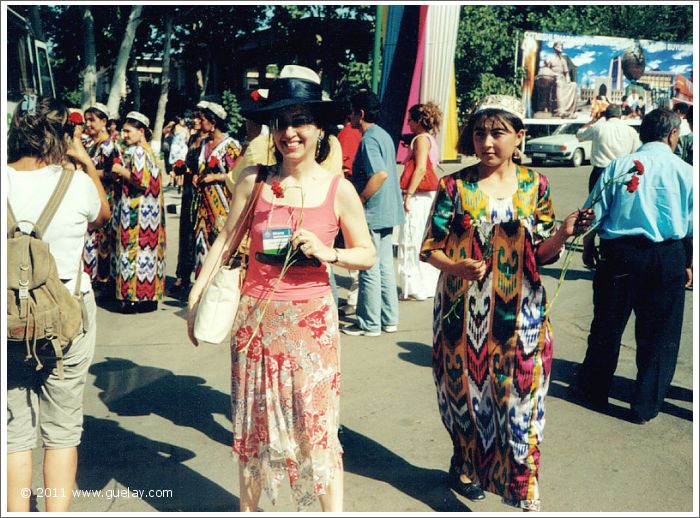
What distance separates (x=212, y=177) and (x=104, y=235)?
1.62m

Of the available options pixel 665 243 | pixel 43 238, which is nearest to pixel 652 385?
pixel 665 243

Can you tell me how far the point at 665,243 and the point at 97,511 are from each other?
3440 mm

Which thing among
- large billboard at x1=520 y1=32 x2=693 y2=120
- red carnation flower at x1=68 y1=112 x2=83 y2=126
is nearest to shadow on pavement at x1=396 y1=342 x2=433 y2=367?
red carnation flower at x1=68 y1=112 x2=83 y2=126

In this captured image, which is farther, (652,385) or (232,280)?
(652,385)

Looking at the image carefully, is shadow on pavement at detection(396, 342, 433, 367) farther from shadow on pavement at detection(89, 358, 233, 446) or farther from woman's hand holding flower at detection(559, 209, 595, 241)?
woman's hand holding flower at detection(559, 209, 595, 241)

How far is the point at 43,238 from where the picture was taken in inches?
118

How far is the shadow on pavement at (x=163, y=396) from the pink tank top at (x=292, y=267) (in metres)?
1.58

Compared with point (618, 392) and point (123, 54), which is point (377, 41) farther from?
point (123, 54)

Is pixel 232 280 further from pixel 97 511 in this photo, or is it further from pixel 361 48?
pixel 361 48

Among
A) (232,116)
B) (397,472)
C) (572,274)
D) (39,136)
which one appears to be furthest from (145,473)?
(232,116)

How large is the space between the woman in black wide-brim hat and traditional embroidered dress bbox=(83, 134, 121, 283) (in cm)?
402

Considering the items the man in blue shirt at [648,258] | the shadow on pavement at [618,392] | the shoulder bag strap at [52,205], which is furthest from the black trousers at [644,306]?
the shoulder bag strap at [52,205]

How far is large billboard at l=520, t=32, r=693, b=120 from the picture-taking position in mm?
33250

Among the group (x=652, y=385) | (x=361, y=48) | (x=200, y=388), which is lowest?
(x=200, y=388)
